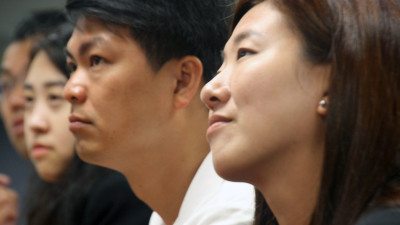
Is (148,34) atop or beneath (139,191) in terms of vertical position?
atop

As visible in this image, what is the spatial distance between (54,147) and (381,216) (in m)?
1.65

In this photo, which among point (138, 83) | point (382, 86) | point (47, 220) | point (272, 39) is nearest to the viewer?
point (382, 86)

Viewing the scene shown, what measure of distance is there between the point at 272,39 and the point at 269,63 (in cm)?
5

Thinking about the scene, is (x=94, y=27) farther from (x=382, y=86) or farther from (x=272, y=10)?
(x=382, y=86)

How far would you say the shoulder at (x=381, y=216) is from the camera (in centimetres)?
157

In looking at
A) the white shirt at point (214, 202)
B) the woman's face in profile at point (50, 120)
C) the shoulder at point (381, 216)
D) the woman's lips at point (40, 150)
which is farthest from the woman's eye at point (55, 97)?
the shoulder at point (381, 216)

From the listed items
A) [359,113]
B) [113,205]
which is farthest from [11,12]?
[359,113]

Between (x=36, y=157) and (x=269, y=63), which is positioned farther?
(x=36, y=157)

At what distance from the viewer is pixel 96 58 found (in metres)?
2.27

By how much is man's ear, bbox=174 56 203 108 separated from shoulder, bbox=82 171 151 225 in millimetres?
488

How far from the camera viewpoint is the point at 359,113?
1.64 meters

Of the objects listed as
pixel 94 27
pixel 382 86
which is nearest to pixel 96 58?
pixel 94 27

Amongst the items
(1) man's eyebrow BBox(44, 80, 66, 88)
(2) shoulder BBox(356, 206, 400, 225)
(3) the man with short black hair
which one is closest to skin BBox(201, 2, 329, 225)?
(2) shoulder BBox(356, 206, 400, 225)

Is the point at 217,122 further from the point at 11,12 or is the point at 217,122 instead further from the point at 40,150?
the point at 11,12
